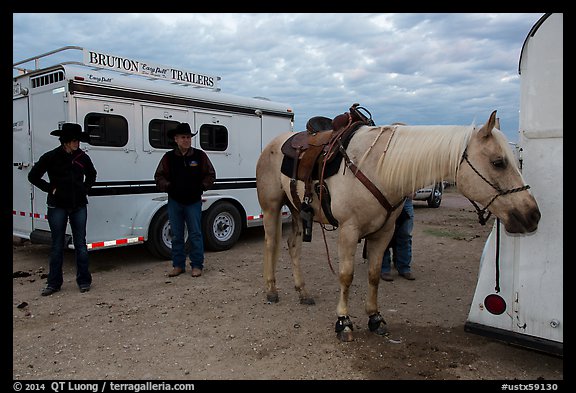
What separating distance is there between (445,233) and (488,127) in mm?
6836

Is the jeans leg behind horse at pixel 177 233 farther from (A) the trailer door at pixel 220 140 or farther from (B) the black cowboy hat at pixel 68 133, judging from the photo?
(A) the trailer door at pixel 220 140

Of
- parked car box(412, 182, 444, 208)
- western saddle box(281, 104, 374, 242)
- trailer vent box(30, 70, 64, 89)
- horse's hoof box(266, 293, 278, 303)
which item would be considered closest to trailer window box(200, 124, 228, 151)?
trailer vent box(30, 70, 64, 89)

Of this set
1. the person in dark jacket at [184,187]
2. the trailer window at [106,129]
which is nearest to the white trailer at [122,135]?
the trailer window at [106,129]

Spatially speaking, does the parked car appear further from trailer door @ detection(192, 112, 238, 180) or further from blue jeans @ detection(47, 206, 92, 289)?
blue jeans @ detection(47, 206, 92, 289)

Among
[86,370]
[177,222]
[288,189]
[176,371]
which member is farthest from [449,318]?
[177,222]

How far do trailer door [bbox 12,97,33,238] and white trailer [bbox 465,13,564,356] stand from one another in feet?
21.3

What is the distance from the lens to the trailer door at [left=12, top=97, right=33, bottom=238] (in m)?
6.17

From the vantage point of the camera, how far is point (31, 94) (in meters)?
6.02

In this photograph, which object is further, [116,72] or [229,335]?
[116,72]

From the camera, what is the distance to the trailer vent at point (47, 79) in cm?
554

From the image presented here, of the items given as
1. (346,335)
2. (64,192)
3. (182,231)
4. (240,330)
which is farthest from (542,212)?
(64,192)

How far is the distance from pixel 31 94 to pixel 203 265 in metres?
3.68

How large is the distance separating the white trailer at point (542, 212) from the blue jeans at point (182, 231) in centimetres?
408

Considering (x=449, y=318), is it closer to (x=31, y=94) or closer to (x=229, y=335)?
(x=229, y=335)
